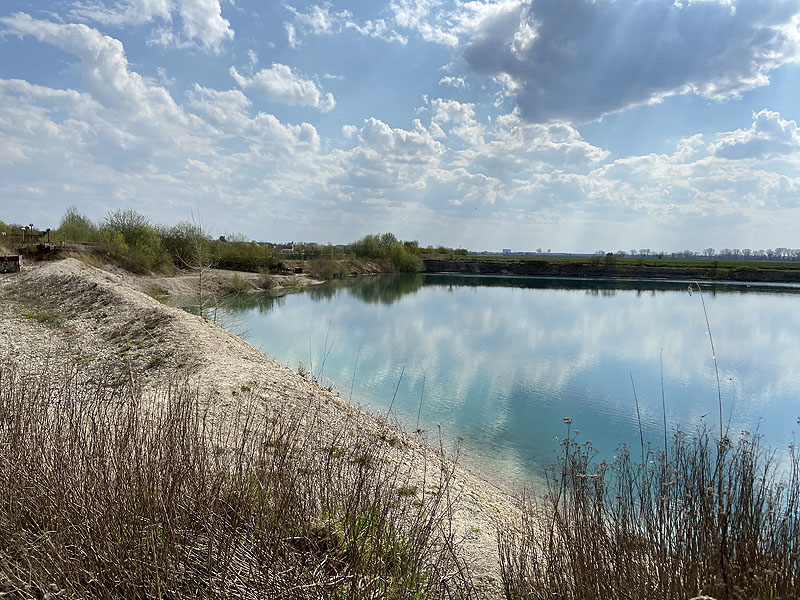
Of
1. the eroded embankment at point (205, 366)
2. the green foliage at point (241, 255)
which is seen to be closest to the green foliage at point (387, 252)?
the green foliage at point (241, 255)

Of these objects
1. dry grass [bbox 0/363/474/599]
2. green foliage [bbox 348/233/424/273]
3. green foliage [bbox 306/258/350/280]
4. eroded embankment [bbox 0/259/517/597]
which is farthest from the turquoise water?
green foliage [bbox 348/233/424/273]

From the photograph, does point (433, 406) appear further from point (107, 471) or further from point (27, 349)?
point (27, 349)

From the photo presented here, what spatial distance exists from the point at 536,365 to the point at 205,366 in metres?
11.0

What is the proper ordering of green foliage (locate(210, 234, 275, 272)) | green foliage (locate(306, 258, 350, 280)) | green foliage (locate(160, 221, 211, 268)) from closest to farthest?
green foliage (locate(160, 221, 211, 268)), green foliage (locate(210, 234, 275, 272)), green foliage (locate(306, 258, 350, 280))

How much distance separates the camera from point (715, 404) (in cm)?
1180

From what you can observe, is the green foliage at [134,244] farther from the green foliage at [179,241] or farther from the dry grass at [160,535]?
the dry grass at [160,535]

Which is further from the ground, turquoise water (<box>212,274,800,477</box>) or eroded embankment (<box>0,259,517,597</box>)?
eroded embankment (<box>0,259,517,597</box>)

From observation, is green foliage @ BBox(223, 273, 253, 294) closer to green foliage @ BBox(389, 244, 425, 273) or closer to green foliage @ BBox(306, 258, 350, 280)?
green foliage @ BBox(306, 258, 350, 280)

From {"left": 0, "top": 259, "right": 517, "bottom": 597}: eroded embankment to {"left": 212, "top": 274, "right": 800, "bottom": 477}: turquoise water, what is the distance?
5.53 feet

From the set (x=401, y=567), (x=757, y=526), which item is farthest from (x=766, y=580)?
(x=401, y=567)

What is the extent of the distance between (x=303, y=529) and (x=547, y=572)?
1605mm

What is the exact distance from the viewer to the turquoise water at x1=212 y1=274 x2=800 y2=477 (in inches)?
407

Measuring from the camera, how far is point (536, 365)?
53.4ft

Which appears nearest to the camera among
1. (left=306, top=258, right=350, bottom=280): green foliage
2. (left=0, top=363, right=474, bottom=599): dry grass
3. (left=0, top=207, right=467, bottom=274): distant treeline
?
(left=0, top=363, right=474, bottom=599): dry grass
